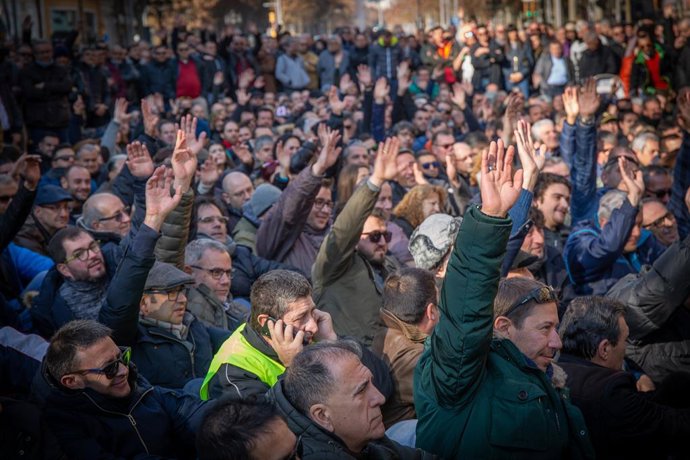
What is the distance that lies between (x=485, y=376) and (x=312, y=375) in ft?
1.99

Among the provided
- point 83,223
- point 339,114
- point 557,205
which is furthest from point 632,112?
point 83,223

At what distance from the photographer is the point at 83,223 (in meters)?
6.91

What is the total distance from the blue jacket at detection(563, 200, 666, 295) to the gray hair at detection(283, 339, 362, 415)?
3.09 m

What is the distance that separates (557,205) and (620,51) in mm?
13537

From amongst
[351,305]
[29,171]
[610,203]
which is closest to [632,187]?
[610,203]

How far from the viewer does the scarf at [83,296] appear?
5571mm

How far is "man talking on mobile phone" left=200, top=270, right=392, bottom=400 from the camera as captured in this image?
4.02 m

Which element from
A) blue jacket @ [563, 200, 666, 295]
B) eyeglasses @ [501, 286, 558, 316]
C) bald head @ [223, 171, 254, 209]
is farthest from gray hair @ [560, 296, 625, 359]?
bald head @ [223, 171, 254, 209]

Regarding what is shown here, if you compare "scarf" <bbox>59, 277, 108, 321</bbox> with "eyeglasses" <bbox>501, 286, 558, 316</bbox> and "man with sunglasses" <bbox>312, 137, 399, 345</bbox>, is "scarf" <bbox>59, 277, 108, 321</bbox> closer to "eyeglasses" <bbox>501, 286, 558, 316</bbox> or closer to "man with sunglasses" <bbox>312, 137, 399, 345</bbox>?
"man with sunglasses" <bbox>312, 137, 399, 345</bbox>

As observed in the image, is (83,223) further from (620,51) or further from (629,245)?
(620,51)

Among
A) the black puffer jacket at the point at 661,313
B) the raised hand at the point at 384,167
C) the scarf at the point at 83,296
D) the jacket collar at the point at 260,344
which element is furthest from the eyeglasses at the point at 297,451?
the scarf at the point at 83,296

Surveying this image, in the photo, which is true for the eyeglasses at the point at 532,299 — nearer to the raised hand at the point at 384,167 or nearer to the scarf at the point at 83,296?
the raised hand at the point at 384,167

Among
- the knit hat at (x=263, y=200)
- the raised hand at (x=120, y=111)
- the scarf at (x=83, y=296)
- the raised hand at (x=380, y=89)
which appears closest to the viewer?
the scarf at (x=83, y=296)

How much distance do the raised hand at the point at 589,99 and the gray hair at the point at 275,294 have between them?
13.8 feet
